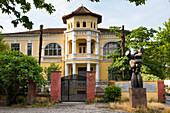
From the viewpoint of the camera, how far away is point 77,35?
23625mm

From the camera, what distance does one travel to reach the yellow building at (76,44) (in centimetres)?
2346

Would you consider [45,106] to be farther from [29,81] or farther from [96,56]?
[96,56]

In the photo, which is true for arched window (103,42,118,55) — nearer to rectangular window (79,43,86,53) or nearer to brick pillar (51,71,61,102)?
rectangular window (79,43,86,53)

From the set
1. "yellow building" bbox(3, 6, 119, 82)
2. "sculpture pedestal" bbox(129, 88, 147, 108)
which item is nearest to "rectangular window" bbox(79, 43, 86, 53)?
"yellow building" bbox(3, 6, 119, 82)

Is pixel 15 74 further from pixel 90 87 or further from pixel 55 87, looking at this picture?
pixel 90 87

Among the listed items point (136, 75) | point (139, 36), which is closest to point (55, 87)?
point (136, 75)

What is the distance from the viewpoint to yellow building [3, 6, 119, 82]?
77.0 feet

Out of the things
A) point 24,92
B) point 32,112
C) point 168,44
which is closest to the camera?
point 32,112

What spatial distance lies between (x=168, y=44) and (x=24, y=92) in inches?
790

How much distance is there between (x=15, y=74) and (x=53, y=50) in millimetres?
15553

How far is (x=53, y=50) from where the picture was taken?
26.0 m

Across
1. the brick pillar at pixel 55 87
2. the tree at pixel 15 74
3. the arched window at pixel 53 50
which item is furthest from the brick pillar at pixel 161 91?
the arched window at pixel 53 50

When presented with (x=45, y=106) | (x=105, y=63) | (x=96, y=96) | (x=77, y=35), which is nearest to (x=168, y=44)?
(x=105, y=63)

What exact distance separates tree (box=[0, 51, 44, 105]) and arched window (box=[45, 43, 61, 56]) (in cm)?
1427
